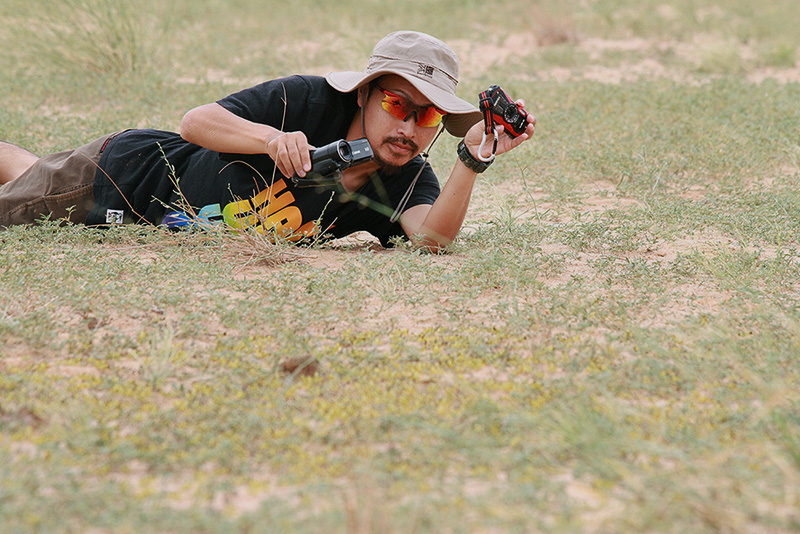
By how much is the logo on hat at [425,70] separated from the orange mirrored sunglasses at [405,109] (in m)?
0.13

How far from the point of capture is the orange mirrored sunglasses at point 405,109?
3328 millimetres

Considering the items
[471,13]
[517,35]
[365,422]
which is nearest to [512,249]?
[365,422]

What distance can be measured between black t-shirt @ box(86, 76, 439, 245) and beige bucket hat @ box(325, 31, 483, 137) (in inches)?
7.8

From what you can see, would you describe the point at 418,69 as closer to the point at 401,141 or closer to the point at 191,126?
the point at 401,141

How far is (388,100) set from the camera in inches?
131

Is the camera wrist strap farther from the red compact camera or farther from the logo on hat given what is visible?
the logo on hat

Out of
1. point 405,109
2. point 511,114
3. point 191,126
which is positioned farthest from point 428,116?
point 191,126

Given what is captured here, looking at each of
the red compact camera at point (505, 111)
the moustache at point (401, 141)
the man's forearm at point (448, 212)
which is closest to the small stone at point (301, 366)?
the man's forearm at point (448, 212)

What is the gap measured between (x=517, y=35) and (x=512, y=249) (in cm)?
690

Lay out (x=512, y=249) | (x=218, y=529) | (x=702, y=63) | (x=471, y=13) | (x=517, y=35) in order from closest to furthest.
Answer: (x=218, y=529) → (x=512, y=249) → (x=702, y=63) → (x=517, y=35) → (x=471, y=13)

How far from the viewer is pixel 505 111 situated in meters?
3.30

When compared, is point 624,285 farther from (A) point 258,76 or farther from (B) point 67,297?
(A) point 258,76

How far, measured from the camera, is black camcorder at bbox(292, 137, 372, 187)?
10.1ft

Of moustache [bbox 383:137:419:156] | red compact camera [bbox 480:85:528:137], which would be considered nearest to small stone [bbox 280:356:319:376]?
moustache [bbox 383:137:419:156]
